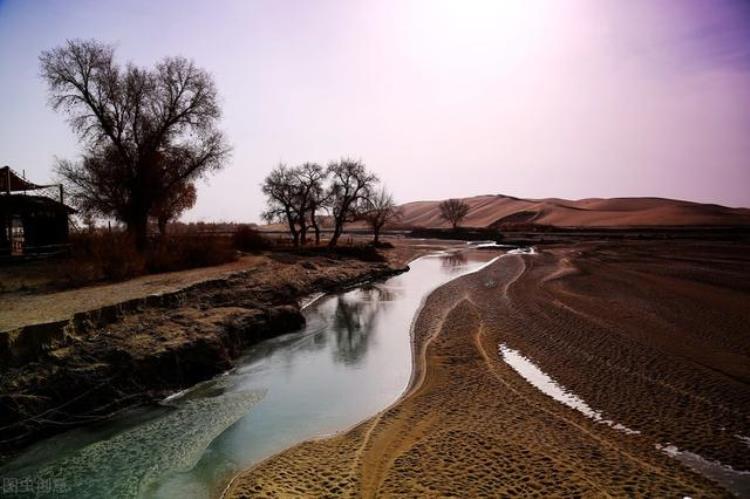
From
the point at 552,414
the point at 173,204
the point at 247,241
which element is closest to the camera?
the point at 552,414

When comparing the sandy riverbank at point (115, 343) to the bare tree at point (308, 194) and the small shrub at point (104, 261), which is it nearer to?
the small shrub at point (104, 261)

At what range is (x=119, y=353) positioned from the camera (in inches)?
385

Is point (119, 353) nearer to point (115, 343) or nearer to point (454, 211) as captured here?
point (115, 343)

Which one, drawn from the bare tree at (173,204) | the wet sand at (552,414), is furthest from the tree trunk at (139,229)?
the wet sand at (552,414)

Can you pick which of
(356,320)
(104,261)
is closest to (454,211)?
(356,320)

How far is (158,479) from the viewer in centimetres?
636

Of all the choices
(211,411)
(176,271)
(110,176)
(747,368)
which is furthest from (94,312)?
(110,176)

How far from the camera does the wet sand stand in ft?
19.1

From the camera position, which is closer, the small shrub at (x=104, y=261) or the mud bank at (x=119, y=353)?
the mud bank at (x=119, y=353)

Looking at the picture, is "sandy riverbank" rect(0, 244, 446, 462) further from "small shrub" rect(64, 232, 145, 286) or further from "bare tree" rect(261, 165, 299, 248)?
"bare tree" rect(261, 165, 299, 248)

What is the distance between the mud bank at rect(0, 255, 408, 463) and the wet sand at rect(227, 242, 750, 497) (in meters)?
4.43

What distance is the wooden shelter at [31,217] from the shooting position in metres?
19.6

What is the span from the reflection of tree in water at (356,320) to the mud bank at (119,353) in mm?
2030

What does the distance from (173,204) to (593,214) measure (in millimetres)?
104107
